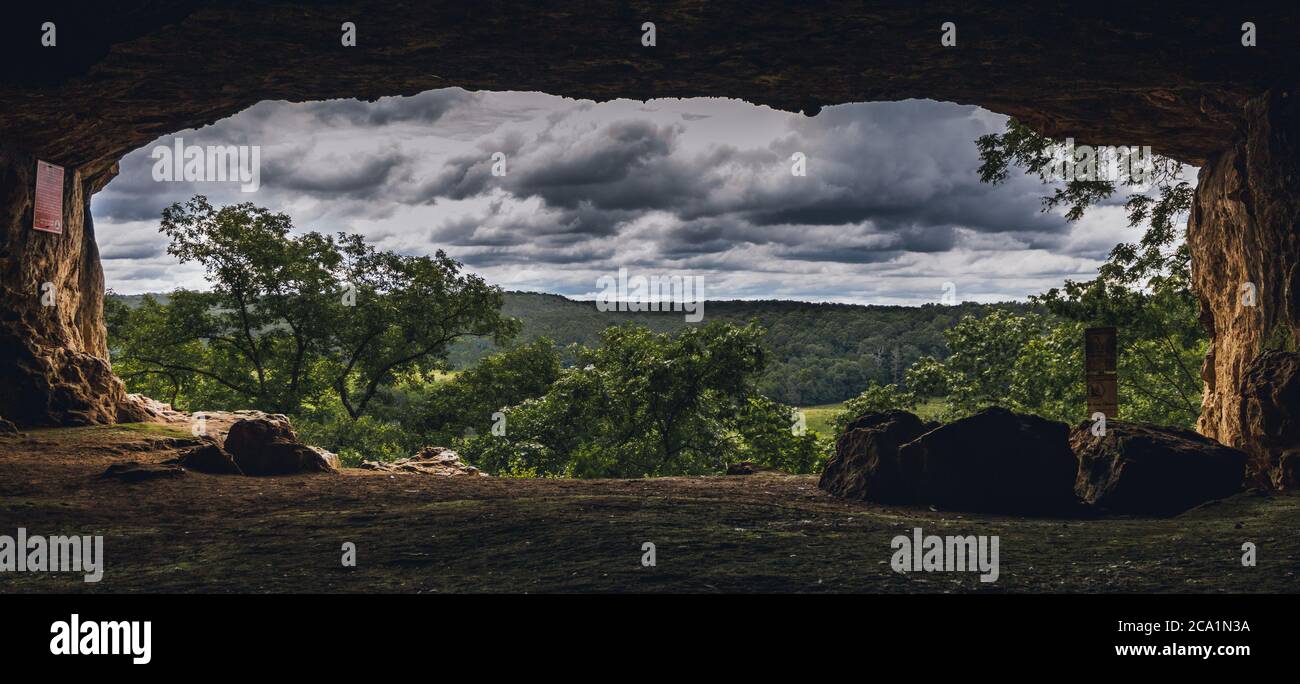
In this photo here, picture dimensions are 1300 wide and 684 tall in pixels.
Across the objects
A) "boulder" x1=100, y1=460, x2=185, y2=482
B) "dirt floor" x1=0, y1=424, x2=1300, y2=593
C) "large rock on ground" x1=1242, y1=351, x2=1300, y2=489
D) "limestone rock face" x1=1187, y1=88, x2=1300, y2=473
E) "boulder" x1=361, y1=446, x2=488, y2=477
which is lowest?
"boulder" x1=361, y1=446, x2=488, y2=477

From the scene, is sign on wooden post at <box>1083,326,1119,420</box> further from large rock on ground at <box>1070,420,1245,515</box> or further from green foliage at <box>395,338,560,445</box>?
green foliage at <box>395,338,560,445</box>

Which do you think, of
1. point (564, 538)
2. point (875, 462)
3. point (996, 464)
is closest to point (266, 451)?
point (564, 538)

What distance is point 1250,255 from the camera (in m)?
12.8

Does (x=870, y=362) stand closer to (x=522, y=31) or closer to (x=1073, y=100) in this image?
A: (x=1073, y=100)

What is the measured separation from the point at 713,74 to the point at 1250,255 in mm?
8237

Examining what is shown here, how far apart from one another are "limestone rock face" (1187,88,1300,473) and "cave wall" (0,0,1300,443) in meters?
0.04

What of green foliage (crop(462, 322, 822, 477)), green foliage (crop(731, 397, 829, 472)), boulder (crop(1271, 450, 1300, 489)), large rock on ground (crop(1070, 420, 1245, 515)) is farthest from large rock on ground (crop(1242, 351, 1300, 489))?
green foliage (crop(731, 397, 829, 472))

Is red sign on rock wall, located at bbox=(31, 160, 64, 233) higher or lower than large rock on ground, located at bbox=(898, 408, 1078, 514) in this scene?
higher

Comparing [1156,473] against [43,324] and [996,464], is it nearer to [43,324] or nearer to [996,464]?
[996,464]

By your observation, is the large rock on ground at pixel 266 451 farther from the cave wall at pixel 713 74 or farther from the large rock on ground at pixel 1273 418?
the large rock on ground at pixel 1273 418

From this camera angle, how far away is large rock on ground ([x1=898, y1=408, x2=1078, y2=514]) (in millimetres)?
10211

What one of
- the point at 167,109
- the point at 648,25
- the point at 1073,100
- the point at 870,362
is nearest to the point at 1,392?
the point at 167,109
